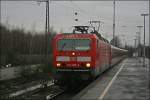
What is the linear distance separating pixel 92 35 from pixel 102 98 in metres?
6.60

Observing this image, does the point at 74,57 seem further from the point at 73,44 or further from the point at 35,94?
the point at 35,94

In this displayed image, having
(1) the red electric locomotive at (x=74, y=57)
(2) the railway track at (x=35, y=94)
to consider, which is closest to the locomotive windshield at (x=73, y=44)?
(1) the red electric locomotive at (x=74, y=57)

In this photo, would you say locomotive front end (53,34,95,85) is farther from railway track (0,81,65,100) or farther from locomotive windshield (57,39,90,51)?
railway track (0,81,65,100)

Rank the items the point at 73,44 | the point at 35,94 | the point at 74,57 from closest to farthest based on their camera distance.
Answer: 1. the point at 74,57
2. the point at 73,44
3. the point at 35,94

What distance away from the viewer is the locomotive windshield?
19562mm

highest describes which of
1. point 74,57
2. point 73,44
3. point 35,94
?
point 73,44

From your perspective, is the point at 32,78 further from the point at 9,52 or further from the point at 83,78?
the point at 9,52

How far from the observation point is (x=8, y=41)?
7519 centimetres

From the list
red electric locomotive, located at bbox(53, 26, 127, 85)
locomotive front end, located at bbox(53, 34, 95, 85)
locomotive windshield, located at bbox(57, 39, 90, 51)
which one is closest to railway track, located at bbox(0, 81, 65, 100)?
red electric locomotive, located at bbox(53, 26, 127, 85)

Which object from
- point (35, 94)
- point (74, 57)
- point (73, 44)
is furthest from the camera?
point (35, 94)

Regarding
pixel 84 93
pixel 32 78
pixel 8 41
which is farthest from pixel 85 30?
pixel 8 41

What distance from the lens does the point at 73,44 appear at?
19688mm

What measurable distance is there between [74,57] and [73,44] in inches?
32.5

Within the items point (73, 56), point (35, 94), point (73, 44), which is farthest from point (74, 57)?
point (35, 94)
